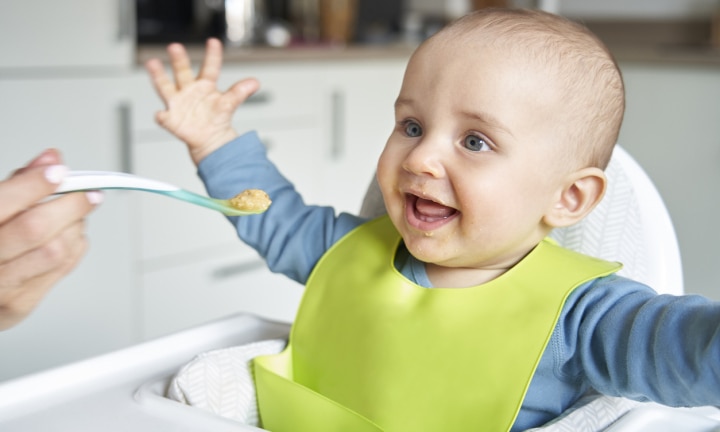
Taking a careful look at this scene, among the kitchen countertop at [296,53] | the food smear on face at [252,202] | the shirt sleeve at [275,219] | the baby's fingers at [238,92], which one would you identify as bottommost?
the kitchen countertop at [296,53]

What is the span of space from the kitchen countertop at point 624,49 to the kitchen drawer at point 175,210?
22cm

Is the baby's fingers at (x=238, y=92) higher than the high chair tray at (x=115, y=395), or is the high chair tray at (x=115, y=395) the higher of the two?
the baby's fingers at (x=238, y=92)

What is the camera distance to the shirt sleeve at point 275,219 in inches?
40.5

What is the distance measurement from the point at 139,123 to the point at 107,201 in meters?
0.20

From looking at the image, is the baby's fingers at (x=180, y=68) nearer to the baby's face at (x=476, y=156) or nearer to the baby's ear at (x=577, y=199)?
the baby's face at (x=476, y=156)

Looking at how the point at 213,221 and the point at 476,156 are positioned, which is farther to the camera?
the point at 213,221

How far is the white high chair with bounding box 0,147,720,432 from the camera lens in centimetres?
80

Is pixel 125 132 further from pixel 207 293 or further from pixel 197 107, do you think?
pixel 197 107

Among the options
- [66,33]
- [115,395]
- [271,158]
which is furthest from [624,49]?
[115,395]

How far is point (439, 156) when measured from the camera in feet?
2.78

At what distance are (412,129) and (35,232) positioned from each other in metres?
0.37

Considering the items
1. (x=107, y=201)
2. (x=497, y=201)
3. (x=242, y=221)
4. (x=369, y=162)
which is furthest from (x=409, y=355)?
(x=369, y=162)

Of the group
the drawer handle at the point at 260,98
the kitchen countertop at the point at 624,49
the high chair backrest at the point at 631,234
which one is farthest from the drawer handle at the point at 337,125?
the high chair backrest at the point at 631,234

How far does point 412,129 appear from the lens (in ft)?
2.97
